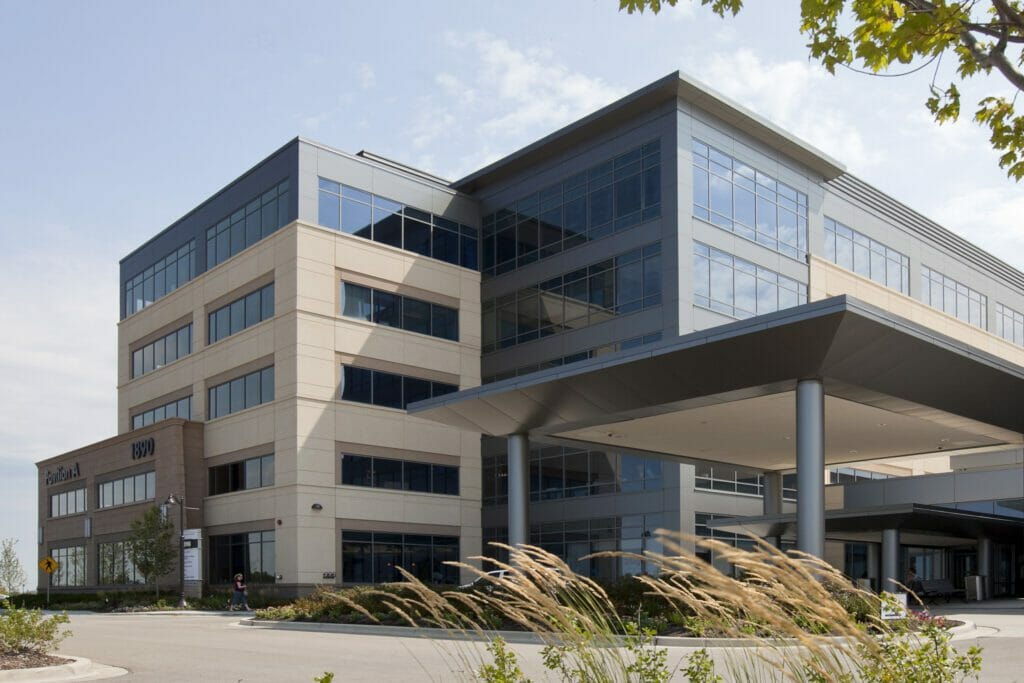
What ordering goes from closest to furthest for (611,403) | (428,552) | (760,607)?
(760,607)
(611,403)
(428,552)

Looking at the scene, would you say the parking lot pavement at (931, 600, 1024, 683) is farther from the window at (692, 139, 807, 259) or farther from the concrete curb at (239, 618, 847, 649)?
the window at (692, 139, 807, 259)

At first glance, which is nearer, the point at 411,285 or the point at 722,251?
the point at 722,251

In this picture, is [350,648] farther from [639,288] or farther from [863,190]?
[863,190]

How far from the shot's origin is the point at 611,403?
28.6m

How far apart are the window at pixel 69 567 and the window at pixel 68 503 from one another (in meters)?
1.99

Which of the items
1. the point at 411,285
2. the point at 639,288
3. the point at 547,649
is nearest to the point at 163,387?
the point at 411,285

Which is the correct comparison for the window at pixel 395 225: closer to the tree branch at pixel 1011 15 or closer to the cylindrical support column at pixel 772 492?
the cylindrical support column at pixel 772 492

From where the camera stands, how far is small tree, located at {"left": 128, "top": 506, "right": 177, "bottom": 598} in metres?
45.8

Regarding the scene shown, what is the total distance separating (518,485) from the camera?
33.3 meters

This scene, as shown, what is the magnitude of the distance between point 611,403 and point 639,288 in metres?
16.2

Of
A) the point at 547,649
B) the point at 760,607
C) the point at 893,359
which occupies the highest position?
the point at 893,359

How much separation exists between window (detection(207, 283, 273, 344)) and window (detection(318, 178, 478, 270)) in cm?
431

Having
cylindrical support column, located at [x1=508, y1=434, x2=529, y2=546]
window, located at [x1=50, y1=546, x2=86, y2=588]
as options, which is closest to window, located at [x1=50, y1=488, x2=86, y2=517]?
window, located at [x1=50, y1=546, x2=86, y2=588]

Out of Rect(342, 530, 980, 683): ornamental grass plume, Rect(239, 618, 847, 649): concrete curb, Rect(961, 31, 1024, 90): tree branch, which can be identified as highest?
Rect(961, 31, 1024, 90): tree branch
